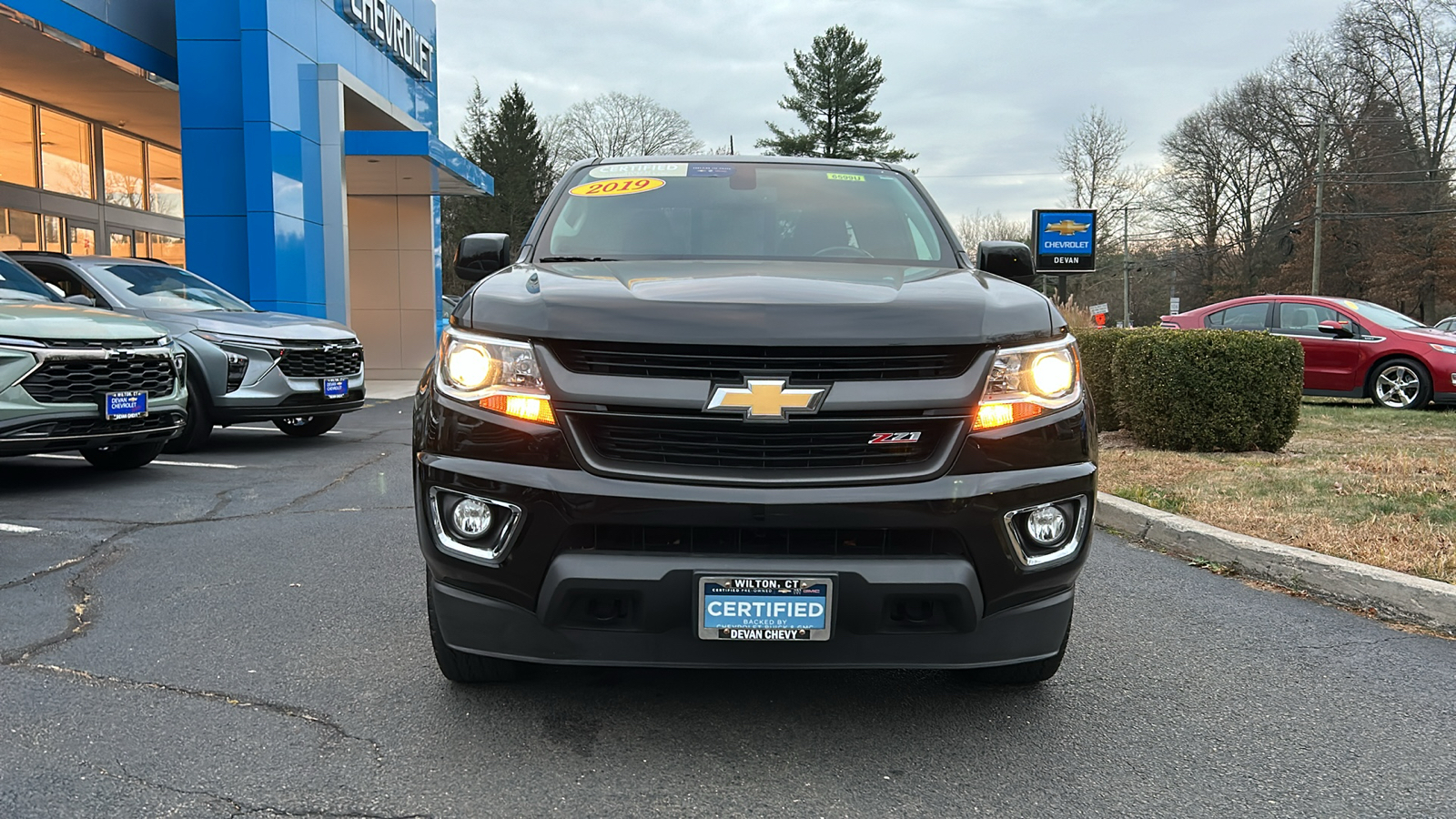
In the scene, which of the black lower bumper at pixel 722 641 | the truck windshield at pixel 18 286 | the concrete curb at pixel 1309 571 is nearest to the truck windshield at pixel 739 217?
the black lower bumper at pixel 722 641

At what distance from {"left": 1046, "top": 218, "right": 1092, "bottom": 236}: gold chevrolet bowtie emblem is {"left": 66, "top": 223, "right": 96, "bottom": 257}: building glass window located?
17.5 meters

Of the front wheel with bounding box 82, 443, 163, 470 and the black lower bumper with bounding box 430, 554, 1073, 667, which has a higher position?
the black lower bumper with bounding box 430, 554, 1073, 667

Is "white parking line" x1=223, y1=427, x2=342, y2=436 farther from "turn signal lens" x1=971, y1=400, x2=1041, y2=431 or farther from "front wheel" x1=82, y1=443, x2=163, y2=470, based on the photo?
"turn signal lens" x1=971, y1=400, x2=1041, y2=431

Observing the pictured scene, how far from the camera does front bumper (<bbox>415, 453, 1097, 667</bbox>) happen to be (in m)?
2.46

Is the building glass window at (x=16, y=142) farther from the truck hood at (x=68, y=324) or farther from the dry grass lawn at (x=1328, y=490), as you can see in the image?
the dry grass lawn at (x=1328, y=490)

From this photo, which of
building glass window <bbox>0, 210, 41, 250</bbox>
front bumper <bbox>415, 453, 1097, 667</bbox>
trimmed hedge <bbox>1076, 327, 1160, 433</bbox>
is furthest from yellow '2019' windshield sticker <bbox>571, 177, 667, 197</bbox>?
building glass window <bbox>0, 210, 41, 250</bbox>

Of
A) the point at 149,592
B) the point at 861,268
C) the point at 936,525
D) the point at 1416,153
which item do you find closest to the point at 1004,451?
the point at 936,525

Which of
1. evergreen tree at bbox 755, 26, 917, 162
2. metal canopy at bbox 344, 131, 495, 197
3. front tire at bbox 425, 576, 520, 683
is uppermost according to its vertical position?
evergreen tree at bbox 755, 26, 917, 162

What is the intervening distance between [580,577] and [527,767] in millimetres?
539

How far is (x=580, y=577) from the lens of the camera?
8.08 ft

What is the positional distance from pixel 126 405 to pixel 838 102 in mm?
47536

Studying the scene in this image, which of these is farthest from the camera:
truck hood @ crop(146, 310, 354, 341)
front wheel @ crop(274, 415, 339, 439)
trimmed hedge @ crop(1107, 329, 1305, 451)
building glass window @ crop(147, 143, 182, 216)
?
building glass window @ crop(147, 143, 182, 216)

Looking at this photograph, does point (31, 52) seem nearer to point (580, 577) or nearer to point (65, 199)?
point (65, 199)

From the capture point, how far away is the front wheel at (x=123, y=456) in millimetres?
7277
